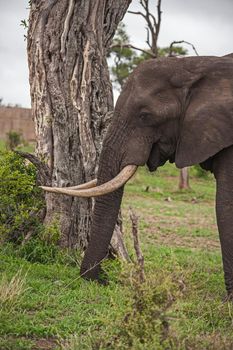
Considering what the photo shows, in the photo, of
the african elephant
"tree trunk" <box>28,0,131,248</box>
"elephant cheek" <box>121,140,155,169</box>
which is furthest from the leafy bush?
"elephant cheek" <box>121,140,155,169</box>

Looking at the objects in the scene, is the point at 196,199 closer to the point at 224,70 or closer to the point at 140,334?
the point at 224,70

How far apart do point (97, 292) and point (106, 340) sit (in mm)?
1784

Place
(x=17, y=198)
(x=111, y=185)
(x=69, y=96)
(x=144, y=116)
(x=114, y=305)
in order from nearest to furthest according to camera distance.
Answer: (x=114, y=305), (x=111, y=185), (x=144, y=116), (x=17, y=198), (x=69, y=96)

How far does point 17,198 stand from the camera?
24.1 ft

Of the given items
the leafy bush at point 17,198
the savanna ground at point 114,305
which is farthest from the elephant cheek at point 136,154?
the leafy bush at point 17,198

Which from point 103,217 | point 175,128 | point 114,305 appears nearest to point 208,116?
point 175,128

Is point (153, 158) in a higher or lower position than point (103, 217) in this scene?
higher

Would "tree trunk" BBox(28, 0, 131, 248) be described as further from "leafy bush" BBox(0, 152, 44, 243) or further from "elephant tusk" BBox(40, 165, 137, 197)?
"elephant tusk" BBox(40, 165, 137, 197)

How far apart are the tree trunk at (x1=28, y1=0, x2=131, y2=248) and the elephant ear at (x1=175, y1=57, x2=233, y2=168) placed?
1701 mm

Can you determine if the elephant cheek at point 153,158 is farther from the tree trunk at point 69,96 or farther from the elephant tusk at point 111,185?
the tree trunk at point 69,96

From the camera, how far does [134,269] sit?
14.5 ft

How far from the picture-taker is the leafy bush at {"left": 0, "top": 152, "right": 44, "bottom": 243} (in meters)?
7.12

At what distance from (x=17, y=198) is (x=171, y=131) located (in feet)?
6.62

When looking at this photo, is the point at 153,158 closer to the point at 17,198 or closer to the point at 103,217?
the point at 103,217
